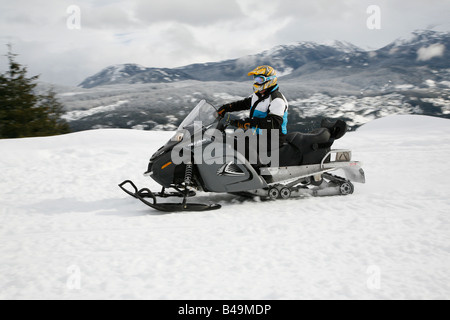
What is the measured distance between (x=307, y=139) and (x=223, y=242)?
2.23 meters

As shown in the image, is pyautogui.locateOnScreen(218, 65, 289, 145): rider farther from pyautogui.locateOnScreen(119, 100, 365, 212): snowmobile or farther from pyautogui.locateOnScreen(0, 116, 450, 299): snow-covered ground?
pyautogui.locateOnScreen(0, 116, 450, 299): snow-covered ground

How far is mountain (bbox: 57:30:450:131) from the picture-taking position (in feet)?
73.4

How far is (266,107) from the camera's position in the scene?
5.29m

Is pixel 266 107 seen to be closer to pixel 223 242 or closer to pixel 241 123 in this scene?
pixel 241 123

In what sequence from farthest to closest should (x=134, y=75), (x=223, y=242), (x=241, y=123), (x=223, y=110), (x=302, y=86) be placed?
(x=134, y=75)
(x=302, y=86)
(x=223, y=110)
(x=241, y=123)
(x=223, y=242)

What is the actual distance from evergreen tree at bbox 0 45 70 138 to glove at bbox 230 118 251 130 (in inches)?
578

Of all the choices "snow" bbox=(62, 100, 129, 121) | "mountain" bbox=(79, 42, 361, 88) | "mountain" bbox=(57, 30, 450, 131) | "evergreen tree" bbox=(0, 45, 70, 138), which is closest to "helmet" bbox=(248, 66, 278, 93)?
"mountain" bbox=(57, 30, 450, 131)

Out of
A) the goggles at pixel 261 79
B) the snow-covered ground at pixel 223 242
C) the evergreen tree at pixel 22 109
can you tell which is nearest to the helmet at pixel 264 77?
the goggles at pixel 261 79

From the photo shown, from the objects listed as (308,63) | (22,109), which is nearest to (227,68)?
(308,63)

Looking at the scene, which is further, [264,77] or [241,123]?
[264,77]

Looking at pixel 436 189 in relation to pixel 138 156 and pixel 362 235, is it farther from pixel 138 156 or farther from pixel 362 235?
pixel 138 156

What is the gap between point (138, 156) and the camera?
784cm

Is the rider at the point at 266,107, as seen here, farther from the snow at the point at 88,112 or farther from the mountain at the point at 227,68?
the mountain at the point at 227,68
